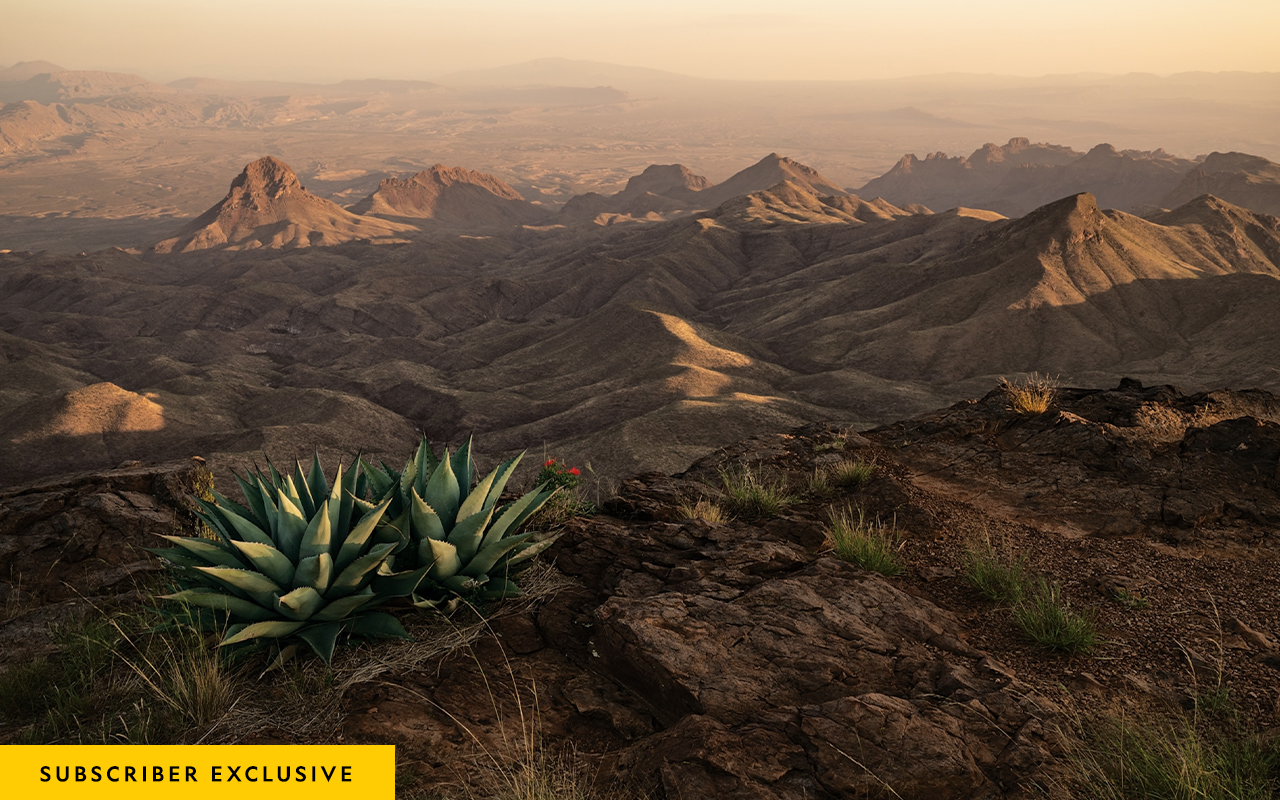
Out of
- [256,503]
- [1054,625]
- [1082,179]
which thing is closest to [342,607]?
[256,503]

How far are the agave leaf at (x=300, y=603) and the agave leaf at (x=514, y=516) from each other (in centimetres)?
100

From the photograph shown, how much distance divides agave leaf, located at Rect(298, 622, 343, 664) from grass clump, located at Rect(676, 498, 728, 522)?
10.0ft

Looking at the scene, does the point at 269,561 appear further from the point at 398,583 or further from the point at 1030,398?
the point at 1030,398

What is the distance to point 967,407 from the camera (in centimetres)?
1054

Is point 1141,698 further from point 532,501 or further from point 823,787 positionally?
point 532,501

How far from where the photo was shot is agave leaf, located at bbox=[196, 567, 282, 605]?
3.78 m

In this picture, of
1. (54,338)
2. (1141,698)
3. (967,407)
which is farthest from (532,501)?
(54,338)

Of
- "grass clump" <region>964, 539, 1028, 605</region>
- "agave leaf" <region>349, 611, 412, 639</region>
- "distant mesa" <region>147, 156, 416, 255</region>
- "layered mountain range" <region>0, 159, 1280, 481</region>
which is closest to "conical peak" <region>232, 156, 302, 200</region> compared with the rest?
"distant mesa" <region>147, 156, 416, 255</region>

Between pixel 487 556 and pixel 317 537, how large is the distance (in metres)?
1.00

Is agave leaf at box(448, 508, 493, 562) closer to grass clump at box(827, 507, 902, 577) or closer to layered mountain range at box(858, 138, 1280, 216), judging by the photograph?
grass clump at box(827, 507, 902, 577)

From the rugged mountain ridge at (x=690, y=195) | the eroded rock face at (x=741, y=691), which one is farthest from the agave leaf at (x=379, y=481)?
the rugged mountain ridge at (x=690, y=195)

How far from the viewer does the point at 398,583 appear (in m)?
4.15

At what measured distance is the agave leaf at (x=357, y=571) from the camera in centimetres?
395

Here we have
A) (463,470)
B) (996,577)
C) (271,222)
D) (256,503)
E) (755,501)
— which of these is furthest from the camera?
(271,222)
